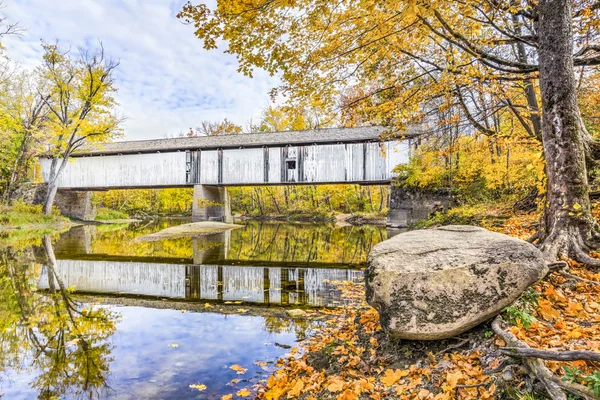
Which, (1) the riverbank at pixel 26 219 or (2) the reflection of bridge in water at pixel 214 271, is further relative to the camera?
(1) the riverbank at pixel 26 219

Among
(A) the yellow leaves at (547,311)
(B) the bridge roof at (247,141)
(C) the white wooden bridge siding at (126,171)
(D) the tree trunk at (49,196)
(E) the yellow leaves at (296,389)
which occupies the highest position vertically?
(B) the bridge roof at (247,141)

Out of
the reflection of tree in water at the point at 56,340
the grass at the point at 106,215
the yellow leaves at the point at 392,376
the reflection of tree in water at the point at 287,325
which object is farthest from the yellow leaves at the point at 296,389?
the grass at the point at 106,215

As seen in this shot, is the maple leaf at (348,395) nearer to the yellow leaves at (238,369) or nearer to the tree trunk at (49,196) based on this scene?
the yellow leaves at (238,369)

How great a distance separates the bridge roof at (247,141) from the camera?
22906 millimetres

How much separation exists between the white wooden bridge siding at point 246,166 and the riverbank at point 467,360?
60.1 feet

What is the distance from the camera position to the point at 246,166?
2495cm

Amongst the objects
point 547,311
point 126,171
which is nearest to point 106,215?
point 126,171

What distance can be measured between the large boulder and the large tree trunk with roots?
3.94 ft

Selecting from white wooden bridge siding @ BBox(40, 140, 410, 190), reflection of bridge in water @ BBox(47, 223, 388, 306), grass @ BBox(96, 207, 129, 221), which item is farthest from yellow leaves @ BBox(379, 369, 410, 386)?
grass @ BBox(96, 207, 129, 221)

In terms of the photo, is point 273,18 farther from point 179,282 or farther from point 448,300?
point 179,282

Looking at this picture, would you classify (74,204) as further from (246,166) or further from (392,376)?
(392,376)

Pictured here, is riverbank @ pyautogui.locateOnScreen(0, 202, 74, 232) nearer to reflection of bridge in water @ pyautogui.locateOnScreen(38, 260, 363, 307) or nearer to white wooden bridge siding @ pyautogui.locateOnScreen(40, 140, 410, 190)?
white wooden bridge siding @ pyautogui.locateOnScreen(40, 140, 410, 190)

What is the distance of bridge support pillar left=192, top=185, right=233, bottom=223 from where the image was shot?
2494 cm

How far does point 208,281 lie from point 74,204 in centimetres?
2792
